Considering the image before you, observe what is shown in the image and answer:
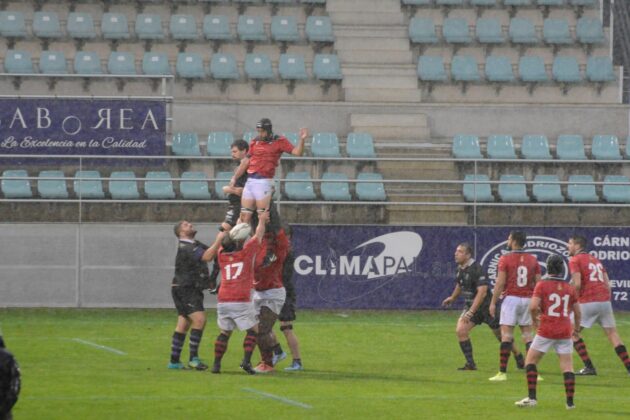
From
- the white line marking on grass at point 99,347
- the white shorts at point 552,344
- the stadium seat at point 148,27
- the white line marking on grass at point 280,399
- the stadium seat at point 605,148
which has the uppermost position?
the stadium seat at point 148,27

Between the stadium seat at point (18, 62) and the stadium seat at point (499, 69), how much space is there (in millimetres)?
12252

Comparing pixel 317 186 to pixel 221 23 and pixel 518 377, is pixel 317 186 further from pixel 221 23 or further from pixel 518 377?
pixel 518 377

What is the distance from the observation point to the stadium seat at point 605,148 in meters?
31.6

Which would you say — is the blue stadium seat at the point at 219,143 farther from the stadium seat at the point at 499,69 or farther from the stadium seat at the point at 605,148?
the stadium seat at the point at 605,148

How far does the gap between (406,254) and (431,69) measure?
29.0 ft

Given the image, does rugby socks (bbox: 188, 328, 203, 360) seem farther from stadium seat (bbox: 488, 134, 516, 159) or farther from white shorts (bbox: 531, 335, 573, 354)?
stadium seat (bbox: 488, 134, 516, 159)

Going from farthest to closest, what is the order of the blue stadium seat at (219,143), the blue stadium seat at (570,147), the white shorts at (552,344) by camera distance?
the blue stadium seat at (570,147), the blue stadium seat at (219,143), the white shorts at (552,344)

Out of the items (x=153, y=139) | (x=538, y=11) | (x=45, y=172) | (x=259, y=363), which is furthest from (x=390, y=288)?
(x=538, y=11)

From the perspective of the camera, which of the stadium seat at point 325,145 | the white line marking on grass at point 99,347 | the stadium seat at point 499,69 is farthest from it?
the stadium seat at point 499,69

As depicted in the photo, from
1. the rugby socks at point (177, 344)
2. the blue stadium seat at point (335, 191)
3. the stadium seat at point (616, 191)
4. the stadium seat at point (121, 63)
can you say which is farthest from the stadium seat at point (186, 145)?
the rugby socks at point (177, 344)

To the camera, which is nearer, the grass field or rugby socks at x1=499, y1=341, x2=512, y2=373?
the grass field

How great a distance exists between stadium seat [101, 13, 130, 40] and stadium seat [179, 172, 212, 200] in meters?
7.07

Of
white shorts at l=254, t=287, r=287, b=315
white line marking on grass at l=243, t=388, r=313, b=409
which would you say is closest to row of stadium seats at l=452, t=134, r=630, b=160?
white shorts at l=254, t=287, r=287, b=315

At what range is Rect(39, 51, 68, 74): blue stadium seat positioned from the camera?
3353 cm
